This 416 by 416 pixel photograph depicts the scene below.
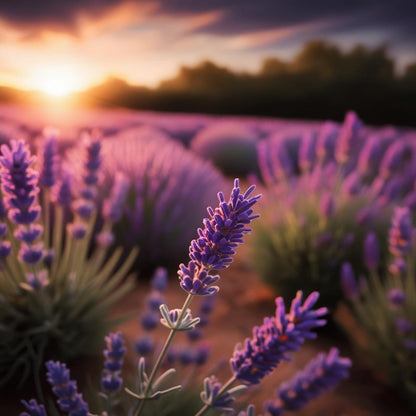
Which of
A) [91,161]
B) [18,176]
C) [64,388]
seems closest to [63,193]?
[91,161]

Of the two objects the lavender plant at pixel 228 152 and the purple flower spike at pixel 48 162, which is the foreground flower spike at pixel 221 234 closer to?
the purple flower spike at pixel 48 162

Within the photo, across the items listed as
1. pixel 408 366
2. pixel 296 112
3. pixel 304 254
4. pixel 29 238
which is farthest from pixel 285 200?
pixel 296 112

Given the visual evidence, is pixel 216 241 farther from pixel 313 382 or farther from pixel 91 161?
pixel 91 161

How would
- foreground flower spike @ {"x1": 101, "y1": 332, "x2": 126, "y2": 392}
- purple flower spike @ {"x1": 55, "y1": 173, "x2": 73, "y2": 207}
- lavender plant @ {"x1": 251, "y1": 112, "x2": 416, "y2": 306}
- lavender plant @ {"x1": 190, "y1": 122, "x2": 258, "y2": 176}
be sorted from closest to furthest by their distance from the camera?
foreground flower spike @ {"x1": 101, "y1": 332, "x2": 126, "y2": 392} → purple flower spike @ {"x1": 55, "y1": 173, "x2": 73, "y2": 207} → lavender plant @ {"x1": 251, "y1": 112, "x2": 416, "y2": 306} → lavender plant @ {"x1": 190, "y1": 122, "x2": 258, "y2": 176}

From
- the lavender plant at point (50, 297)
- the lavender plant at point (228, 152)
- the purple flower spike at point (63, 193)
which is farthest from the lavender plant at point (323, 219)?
the lavender plant at point (228, 152)

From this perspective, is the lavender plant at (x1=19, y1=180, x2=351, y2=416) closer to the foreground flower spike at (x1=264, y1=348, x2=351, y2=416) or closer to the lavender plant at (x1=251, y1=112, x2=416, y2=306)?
the foreground flower spike at (x1=264, y1=348, x2=351, y2=416)

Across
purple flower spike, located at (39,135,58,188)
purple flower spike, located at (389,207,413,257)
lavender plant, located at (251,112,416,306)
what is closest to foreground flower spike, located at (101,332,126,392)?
purple flower spike, located at (39,135,58,188)

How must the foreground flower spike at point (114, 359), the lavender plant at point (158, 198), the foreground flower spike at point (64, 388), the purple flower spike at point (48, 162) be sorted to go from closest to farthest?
the foreground flower spike at point (64, 388)
the foreground flower spike at point (114, 359)
the purple flower spike at point (48, 162)
the lavender plant at point (158, 198)

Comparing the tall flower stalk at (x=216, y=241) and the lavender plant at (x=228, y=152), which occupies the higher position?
the tall flower stalk at (x=216, y=241)

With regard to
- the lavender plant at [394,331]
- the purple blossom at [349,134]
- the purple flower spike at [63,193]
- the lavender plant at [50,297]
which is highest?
the purple blossom at [349,134]
